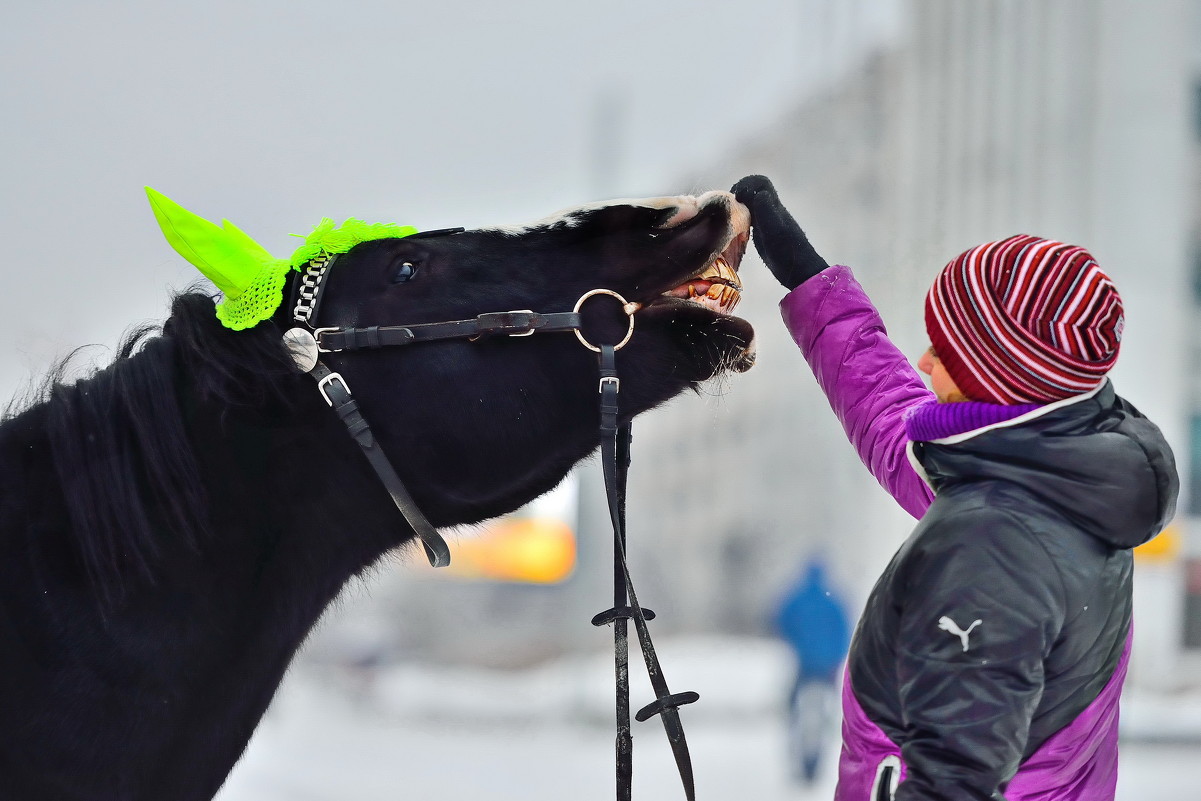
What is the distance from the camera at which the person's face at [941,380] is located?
0.91m

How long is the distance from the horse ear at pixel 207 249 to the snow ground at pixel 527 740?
7.58 feet

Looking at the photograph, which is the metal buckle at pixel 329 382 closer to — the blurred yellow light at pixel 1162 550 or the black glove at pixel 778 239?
the black glove at pixel 778 239

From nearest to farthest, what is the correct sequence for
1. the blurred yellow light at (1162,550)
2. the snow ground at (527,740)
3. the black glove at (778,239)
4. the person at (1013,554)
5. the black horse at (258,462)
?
the person at (1013,554) < the black horse at (258,462) < the black glove at (778,239) < the snow ground at (527,740) < the blurred yellow light at (1162,550)

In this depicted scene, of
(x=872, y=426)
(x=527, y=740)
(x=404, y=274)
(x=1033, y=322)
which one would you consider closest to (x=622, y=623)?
(x=872, y=426)

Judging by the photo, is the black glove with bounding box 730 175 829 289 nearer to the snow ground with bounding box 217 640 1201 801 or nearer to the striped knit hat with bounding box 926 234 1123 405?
the striped knit hat with bounding box 926 234 1123 405

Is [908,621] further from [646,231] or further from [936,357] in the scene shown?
[646,231]

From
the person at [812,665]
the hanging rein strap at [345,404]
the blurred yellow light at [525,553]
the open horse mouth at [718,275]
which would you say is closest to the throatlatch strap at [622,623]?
the open horse mouth at [718,275]

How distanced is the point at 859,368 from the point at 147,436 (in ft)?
2.92

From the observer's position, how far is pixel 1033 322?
2.72 ft

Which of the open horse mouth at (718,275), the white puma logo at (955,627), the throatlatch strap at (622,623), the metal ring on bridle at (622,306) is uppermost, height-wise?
the open horse mouth at (718,275)

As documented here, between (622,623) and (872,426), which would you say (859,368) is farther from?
(622,623)

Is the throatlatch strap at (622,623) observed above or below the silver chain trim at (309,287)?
below

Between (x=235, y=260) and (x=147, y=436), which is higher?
(x=235, y=260)

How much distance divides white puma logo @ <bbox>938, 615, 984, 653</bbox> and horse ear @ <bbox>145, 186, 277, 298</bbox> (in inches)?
34.1
